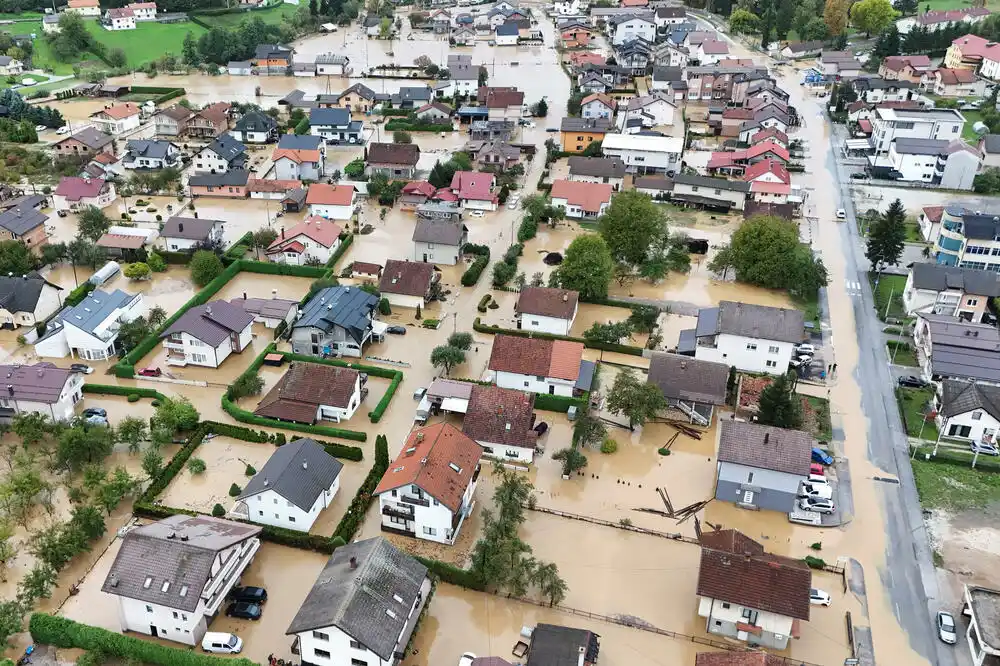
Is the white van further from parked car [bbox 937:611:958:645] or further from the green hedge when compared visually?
parked car [bbox 937:611:958:645]

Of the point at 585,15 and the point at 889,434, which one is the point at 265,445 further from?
the point at 585,15

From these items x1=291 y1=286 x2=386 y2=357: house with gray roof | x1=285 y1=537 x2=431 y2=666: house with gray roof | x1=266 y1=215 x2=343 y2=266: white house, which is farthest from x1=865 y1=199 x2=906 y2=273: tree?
x1=285 y1=537 x2=431 y2=666: house with gray roof

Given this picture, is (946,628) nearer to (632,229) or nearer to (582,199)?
(632,229)

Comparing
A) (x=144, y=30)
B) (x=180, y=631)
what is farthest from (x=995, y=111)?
(x=144, y=30)

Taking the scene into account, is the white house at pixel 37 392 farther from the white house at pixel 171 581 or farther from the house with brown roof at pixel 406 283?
the house with brown roof at pixel 406 283

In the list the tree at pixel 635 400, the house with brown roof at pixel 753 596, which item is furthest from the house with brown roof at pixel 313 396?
the house with brown roof at pixel 753 596
